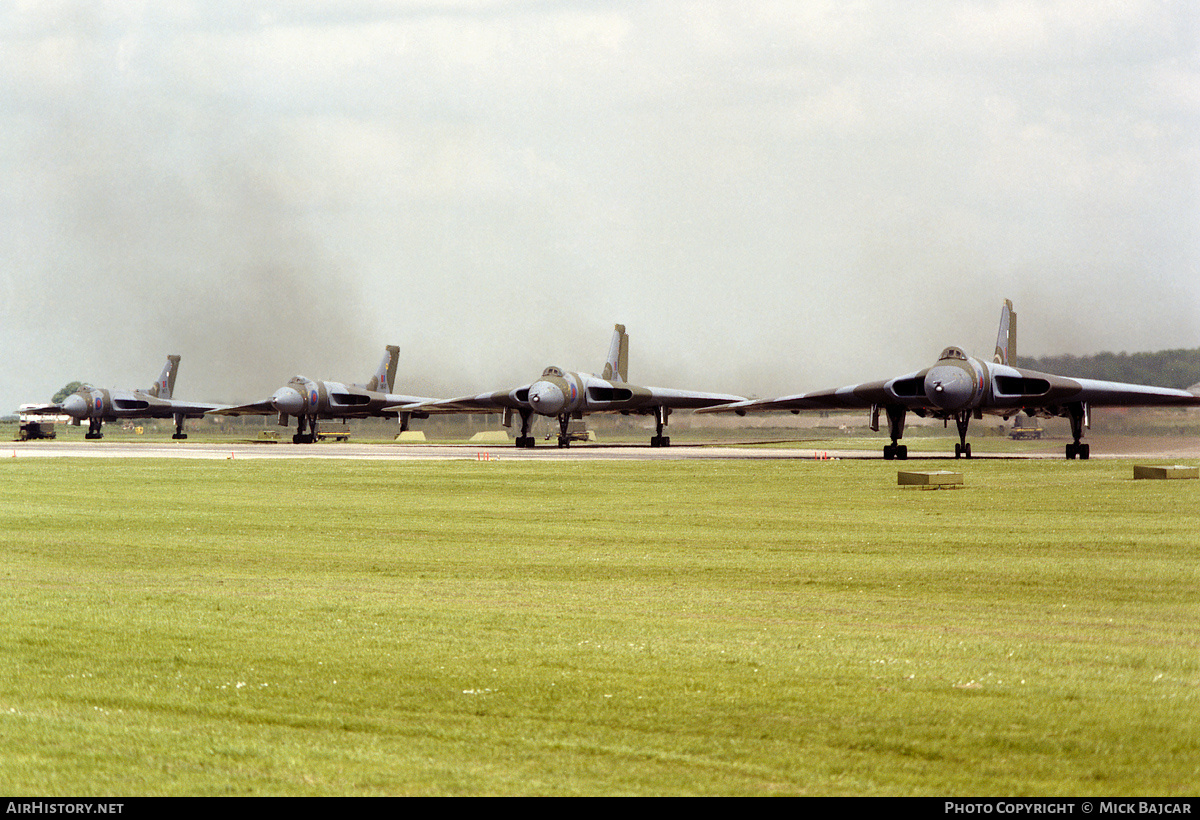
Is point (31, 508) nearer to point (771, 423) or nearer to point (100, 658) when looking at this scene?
point (100, 658)

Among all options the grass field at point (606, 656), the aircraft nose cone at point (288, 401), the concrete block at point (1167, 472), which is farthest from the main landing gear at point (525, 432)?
the grass field at point (606, 656)

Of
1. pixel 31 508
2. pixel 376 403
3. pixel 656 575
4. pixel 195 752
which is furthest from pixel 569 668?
pixel 376 403

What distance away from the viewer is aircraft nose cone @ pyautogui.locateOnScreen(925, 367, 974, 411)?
4875cm

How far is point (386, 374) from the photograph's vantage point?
9044 cm

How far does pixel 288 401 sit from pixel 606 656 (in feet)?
238

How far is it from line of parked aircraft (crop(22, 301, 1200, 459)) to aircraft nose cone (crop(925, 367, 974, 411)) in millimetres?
42

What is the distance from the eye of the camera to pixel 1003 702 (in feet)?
27.2

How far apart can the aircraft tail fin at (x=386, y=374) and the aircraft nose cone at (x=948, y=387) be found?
51.1 metres

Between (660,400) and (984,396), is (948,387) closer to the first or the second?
(984,396)

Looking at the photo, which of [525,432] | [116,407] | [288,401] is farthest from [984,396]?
[116,407]

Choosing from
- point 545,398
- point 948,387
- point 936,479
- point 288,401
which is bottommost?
point 936,479

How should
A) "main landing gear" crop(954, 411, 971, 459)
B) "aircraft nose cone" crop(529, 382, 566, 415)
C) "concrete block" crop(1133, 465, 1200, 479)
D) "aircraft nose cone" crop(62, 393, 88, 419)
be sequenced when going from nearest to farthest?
"concrete block" crop(1133, 465, 1200, 479) → "main landing gear" crop(954, 411, 971, 459) → "aircraft nose cone" crop(529, 382, 566, 415) → "aircraft nose cone" crop(62, 393, 88, 419)

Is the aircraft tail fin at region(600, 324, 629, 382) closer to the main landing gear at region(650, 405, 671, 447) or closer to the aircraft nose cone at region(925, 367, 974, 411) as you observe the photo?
the main landing gear at region(650, 405, 671, 447)

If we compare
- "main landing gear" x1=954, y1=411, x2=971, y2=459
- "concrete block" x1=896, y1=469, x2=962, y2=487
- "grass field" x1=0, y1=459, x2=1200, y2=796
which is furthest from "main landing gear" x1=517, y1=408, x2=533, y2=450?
"grass field" x1=0, y1=459, x2=1200, y2=796
